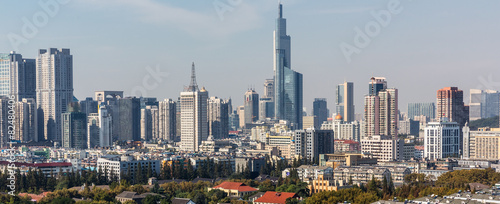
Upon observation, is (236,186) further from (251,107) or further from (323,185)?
(251,107)

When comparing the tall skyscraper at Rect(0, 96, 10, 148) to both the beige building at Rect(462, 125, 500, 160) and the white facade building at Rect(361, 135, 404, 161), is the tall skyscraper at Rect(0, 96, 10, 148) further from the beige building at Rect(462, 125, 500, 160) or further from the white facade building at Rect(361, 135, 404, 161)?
the beige building at Rect(462, 125, 500, 160)

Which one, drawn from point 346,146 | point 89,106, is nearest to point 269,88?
point 89,106

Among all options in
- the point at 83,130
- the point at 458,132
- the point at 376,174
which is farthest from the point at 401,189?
the point at 83,130

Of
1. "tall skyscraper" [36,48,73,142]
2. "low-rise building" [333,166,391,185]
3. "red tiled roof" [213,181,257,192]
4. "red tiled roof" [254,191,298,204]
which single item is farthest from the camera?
"tall skyscraper" [36,48,73,142]

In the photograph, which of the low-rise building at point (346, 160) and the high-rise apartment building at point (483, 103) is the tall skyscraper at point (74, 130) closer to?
the low-rise building at point (346, 160)

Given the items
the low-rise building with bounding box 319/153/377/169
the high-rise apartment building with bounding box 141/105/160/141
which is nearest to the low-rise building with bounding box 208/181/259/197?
the low-rise building with bounding box 319/153/377/169

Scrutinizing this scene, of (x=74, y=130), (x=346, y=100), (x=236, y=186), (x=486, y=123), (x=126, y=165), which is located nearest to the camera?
(x=236, y=186)

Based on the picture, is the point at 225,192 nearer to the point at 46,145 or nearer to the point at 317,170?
the point at 317,170
